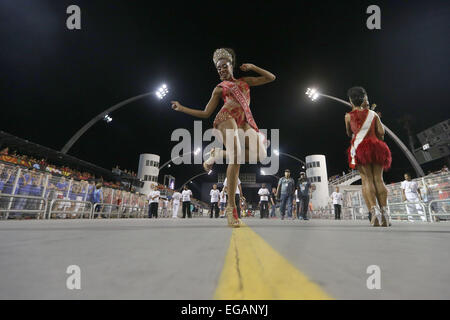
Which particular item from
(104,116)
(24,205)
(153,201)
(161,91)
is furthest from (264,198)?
(104,116)

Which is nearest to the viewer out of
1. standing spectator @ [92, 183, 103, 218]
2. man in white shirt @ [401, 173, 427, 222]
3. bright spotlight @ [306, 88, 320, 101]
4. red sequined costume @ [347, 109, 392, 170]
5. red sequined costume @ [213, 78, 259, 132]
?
red sequined costume @ [213, 78, 259, 132]

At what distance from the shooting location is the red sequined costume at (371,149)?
3.79 m

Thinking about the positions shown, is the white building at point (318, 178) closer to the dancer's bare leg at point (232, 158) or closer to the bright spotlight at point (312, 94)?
the bright spotlight at point (312, 94)

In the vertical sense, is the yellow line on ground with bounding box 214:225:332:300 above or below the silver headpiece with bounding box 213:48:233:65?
below

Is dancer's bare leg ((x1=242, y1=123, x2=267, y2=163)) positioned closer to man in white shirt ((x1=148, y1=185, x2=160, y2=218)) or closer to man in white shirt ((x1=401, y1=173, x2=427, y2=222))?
man in white shirt ((x1=401, y1=173, x2=427, y2=222))

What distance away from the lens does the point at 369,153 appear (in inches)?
150

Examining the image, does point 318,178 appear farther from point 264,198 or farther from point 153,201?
point 153,201

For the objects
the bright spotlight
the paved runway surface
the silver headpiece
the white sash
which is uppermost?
the bright spotlight

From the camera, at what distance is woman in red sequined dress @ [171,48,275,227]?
10.3ft

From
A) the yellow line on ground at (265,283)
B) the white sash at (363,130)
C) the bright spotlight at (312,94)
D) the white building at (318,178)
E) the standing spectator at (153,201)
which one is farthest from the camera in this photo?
the white building at (318,178)

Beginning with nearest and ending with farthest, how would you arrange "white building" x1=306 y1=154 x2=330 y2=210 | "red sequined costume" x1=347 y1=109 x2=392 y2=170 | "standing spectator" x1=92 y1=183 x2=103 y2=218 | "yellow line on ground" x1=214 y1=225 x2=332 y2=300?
"yellow line on ground" x1=214 y1=225 x2=332 y2=300
"red sequined costume" x1=347 y1=109 x2=392 y2=170
"standing spectator" x1=92 y1=183 x2=103 y2=218
"white building" x1=306 y1=154 x2=330 y2=210

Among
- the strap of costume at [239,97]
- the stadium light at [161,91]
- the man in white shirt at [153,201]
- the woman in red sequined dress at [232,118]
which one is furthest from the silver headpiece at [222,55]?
the stadium light at [161,91]

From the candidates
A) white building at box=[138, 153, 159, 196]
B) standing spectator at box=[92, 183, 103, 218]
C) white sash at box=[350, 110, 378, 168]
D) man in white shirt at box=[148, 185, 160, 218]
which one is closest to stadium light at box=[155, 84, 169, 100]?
man in white shirt at box=[148, 185, 160, 218]
